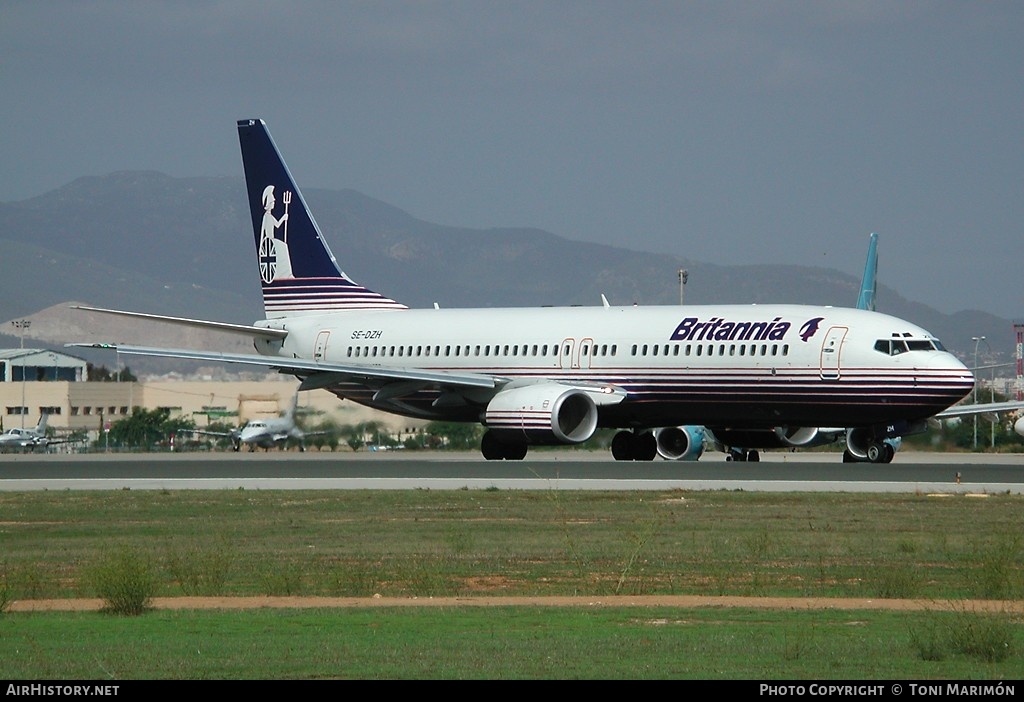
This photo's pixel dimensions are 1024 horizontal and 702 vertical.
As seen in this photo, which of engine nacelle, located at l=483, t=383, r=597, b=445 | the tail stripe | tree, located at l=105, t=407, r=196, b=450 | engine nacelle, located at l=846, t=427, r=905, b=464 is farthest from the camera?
tree, located at l=105, t=407, r=196, b=450

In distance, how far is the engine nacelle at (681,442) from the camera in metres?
50.0

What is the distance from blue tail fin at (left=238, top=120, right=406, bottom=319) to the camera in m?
55.1

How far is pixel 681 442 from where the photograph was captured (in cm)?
5022

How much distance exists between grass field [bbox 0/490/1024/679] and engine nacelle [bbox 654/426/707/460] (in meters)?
17.8

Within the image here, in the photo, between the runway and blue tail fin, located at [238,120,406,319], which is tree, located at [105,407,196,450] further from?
the runway

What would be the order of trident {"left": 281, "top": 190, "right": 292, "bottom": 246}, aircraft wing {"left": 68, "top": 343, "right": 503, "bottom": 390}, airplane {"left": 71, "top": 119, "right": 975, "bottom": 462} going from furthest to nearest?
trident {"left": 281, "top": 190, "right": 292, "bottom": 246} < aircraft wing {"left": 68, "top": 343, "right": 503, "bottom": 390} < airplane {"left": 71, "top": 119, "right": 975, "bottom": 462}

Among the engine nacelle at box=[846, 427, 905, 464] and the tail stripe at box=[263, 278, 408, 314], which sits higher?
the tail stripe at box=[263, 278, 408, 314]

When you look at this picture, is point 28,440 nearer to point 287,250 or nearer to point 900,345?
point 287,250

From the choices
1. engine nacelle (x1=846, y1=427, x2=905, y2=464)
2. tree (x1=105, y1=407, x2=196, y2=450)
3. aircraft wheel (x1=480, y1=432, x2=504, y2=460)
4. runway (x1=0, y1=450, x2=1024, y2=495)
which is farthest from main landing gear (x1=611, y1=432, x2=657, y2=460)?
tree (x1=105, y1=407, x2=196, y2=450)

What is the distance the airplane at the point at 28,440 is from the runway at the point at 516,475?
140 ft

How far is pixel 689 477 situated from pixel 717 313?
346 inches

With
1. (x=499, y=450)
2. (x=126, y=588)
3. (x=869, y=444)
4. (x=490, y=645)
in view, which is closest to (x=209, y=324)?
(x=499, y=450)

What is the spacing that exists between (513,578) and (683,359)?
24.0 metres

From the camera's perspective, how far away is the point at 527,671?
1304 cm
